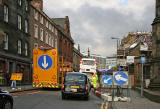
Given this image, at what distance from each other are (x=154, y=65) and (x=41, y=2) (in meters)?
32.2

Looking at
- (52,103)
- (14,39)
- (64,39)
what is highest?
(64,39)

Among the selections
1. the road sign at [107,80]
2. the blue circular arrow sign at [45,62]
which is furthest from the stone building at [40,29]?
the road sign at [107,80]

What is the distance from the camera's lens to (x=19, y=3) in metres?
36.4

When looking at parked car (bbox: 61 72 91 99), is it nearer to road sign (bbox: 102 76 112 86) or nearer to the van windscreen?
the van windscreen

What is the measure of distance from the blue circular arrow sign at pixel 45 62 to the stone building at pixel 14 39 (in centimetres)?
724

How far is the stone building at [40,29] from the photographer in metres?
42.2

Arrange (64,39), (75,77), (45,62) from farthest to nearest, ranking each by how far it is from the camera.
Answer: (64,39) → (45,62) → (75,77)

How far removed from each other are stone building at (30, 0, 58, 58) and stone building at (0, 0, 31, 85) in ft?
7.16

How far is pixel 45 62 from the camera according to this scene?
74.0ft

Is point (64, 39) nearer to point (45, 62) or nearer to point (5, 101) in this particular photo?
point (45, 62)

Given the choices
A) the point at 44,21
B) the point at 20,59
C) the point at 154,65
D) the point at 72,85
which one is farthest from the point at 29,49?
the point at 72,85

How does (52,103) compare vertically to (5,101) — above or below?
below

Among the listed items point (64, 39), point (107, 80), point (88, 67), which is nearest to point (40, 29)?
point (88, 67)

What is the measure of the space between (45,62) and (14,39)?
42.6ft
